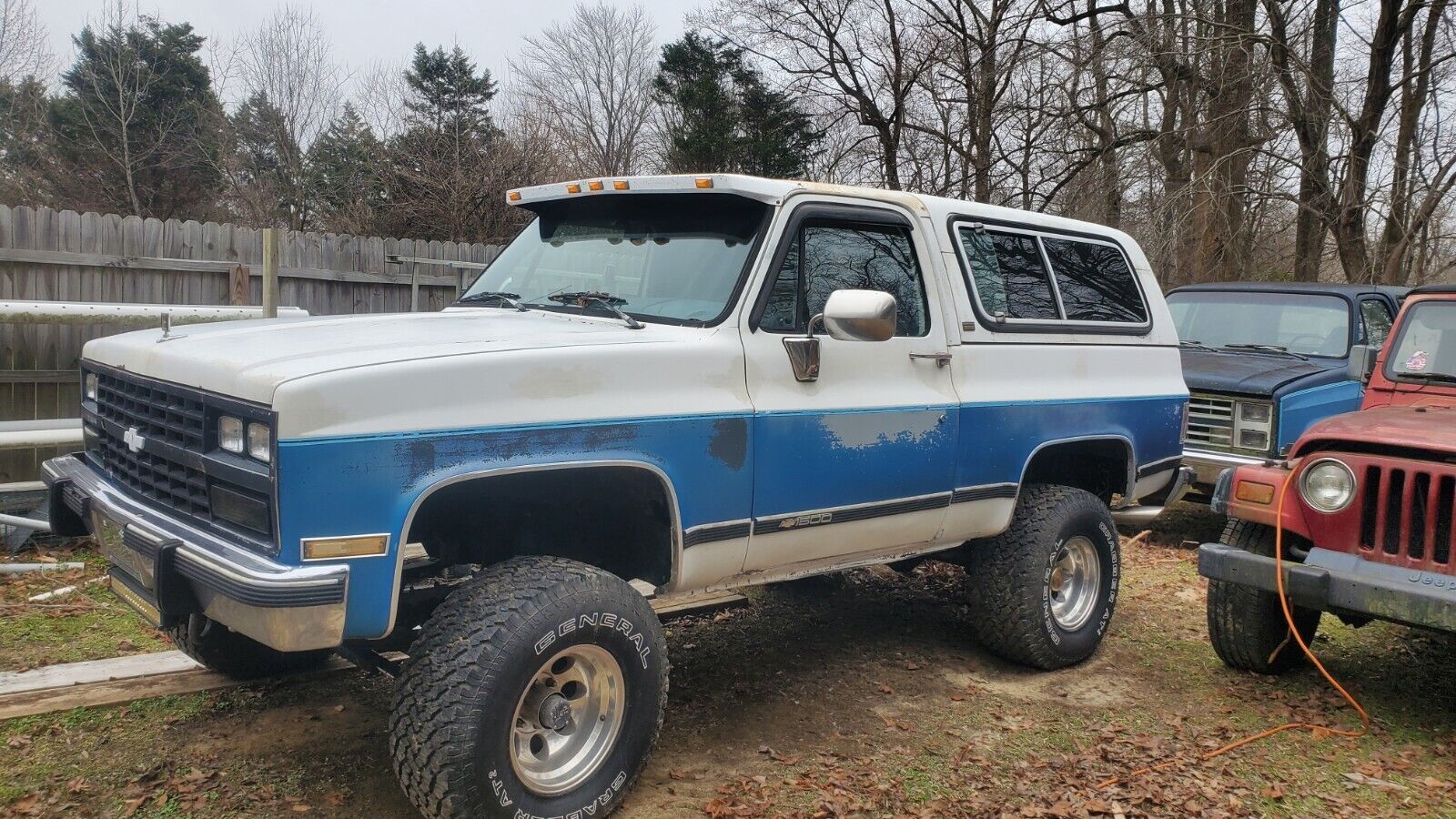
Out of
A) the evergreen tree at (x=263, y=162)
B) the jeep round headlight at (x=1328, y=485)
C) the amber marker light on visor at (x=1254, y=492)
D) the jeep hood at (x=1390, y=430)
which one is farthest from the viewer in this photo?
the evergreen tree at (x=263, y=162)

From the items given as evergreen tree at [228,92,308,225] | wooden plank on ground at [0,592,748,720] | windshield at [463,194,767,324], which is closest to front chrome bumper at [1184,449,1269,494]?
wooden plank on ground at [0,592,748,720]

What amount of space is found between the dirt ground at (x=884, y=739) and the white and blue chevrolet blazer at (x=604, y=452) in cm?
31

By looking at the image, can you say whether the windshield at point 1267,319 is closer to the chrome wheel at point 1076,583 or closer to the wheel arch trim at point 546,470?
the chrome wheel at point 1076,583

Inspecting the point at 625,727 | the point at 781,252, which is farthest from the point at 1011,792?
the point at 781,252

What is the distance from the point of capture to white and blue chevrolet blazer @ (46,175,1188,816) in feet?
9.65

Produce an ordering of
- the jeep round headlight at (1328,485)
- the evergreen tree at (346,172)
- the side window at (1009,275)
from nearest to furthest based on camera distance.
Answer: the jeep round headlight at (1328,485)
the side window at (1009,275)
the evergreen tree at (346,172)

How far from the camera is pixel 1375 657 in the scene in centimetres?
541

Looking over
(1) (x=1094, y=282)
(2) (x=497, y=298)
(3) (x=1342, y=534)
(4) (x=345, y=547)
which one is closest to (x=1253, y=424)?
(1) (x=1094, y=282)

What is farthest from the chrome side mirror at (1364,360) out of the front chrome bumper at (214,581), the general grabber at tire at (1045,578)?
the front chrome bumper at (214,581)

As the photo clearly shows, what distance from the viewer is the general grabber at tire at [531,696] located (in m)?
3.03

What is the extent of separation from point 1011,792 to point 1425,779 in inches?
64.3

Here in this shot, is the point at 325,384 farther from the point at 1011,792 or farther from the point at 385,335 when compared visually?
the point at 1011,792

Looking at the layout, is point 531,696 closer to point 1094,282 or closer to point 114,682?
point 114,682

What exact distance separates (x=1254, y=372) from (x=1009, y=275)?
13.2 ft
